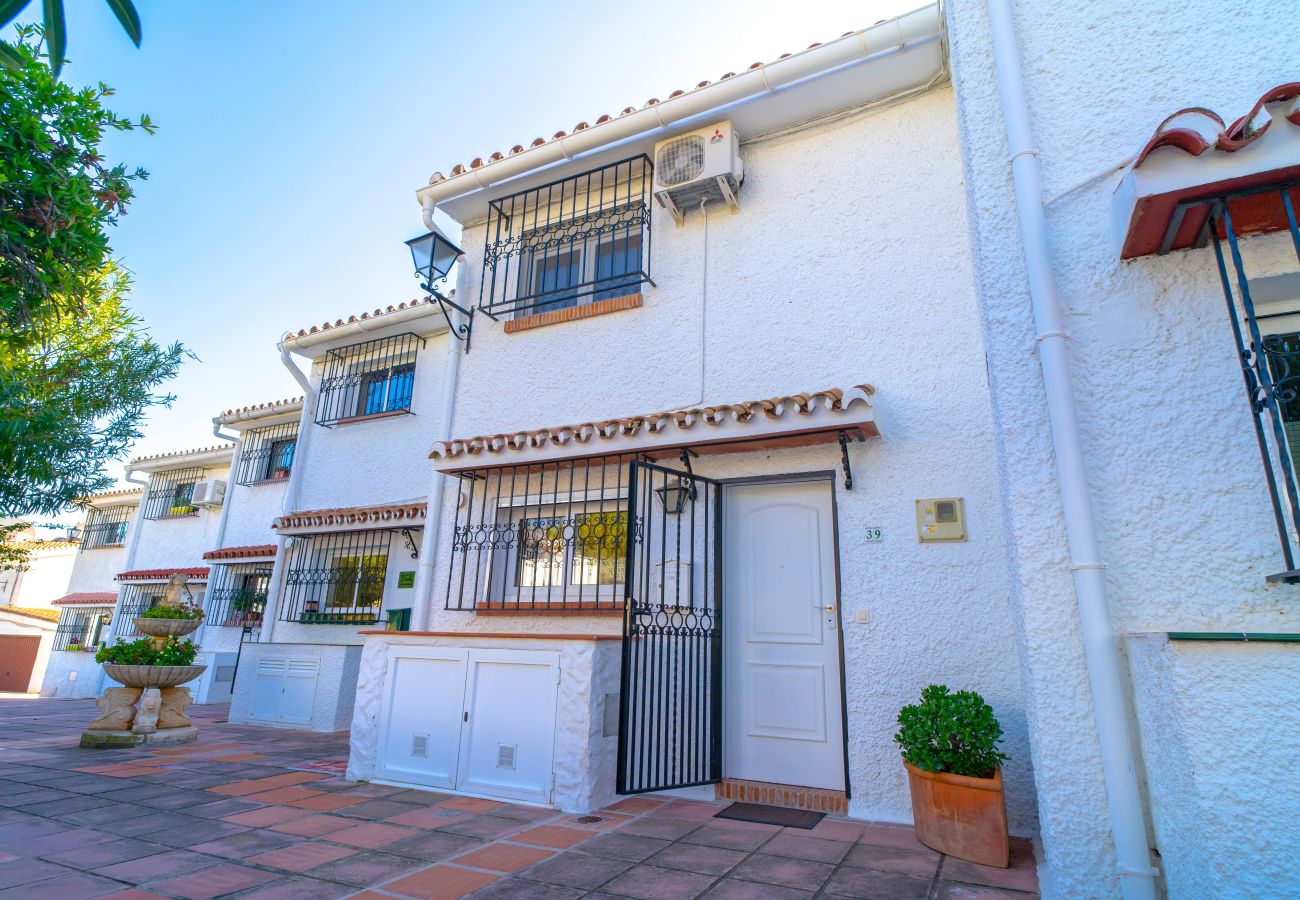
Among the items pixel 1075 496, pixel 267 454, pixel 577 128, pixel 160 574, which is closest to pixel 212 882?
pixel 1075 496

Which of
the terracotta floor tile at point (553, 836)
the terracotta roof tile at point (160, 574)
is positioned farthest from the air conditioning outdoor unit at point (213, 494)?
the terracotta floor tile at point (553, 836)

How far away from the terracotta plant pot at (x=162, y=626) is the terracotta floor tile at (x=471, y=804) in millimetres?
4916

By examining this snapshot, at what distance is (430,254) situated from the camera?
645cm

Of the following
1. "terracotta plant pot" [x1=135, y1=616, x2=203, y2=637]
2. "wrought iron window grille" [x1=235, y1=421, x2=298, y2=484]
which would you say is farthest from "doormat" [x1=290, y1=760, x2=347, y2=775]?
"wrought iron window grille" [x1=235, y1=421, x2=298, y2=484]

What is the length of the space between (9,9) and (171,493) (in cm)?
1224

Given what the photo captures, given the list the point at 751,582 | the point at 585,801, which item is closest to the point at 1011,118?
the point at 751,582

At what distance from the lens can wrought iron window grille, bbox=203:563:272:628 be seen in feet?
35.7

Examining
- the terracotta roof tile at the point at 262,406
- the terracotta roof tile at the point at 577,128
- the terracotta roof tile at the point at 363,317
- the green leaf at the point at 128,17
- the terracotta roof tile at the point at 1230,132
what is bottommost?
the terracotta roof tile at the point at 1230,132

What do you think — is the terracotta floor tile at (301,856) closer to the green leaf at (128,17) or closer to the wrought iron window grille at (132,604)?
the green leaf at (128,17)

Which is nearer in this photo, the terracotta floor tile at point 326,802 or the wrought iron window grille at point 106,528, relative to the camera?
the terracotta floor tile at point 326,802

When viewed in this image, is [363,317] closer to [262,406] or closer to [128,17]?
[262,406]

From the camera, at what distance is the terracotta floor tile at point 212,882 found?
9.15 ft

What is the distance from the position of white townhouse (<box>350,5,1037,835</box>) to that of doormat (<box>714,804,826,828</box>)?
0.14 meters

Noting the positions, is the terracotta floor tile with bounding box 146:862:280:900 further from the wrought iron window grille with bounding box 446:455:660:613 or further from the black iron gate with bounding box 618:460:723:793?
the wrought iron window grille with bounding box 446:455:660:613
